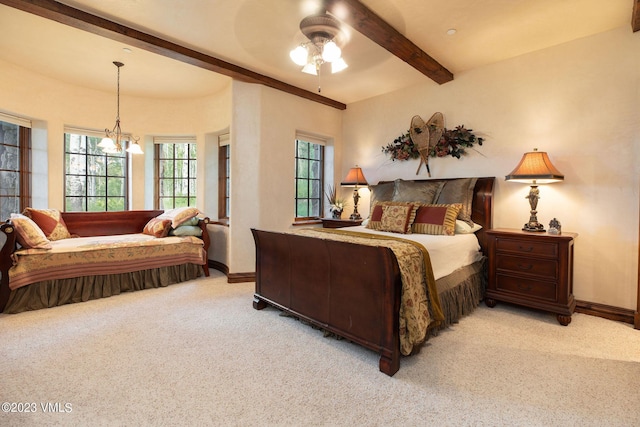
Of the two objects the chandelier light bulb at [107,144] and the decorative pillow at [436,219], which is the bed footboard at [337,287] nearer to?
the decorative pillow at [436,219]

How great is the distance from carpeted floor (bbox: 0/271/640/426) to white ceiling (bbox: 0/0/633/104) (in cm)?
267

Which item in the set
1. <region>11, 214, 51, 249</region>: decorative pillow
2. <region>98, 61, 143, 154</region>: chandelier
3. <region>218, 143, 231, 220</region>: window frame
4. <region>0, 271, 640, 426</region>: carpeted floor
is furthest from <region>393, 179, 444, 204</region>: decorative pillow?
<region>11, 214, 51, 249</region>: decorative pillow

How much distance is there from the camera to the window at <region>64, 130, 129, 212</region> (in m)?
4.51

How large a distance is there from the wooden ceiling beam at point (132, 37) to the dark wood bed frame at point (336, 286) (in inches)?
79.7

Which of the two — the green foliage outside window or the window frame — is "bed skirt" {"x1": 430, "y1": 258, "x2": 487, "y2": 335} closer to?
the window frame

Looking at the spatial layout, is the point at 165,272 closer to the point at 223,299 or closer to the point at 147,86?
the point at 223,299

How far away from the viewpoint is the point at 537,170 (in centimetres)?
291

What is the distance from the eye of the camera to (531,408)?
163 cm

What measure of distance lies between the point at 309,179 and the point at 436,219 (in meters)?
2.39

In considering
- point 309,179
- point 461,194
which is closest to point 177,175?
point 309,179

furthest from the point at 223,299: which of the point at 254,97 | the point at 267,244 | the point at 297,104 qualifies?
the point at 297,104

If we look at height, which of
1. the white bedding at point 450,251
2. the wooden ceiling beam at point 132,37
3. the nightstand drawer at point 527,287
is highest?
the wooden ceiling beam at point 132,37

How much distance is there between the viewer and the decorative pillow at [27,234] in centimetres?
299

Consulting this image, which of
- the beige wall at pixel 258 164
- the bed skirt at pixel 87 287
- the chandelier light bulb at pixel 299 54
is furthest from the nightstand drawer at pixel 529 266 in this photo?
the bed skirt at pixel 87 287
